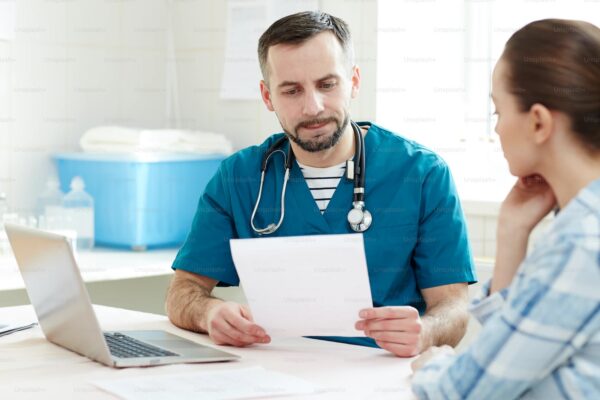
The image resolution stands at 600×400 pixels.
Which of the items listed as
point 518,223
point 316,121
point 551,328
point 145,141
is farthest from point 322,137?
point 145,141

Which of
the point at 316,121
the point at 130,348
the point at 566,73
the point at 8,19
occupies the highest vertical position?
the point at 8,19

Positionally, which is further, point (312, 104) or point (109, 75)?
point (109, 75)

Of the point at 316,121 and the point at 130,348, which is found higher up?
the point at 316,121

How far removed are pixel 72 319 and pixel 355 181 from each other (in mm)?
702

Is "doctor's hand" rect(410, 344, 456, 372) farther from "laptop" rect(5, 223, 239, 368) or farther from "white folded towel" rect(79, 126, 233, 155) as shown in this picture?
"white folded towel" rect(79, 126, 233, 155)

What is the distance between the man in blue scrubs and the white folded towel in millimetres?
968

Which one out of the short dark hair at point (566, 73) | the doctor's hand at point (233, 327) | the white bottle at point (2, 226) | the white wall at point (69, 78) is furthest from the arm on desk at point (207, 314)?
the white wall at point (69, 78)

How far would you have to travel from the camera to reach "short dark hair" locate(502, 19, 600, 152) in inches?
44.6

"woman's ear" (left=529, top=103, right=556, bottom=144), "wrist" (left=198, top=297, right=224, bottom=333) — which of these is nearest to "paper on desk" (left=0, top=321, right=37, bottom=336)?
"wrist" (left=198, top=297, right=224, bottom=333)

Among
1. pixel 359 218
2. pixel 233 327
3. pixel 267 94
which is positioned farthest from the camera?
pixel 267 94

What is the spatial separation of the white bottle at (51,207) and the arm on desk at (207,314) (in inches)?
41.5

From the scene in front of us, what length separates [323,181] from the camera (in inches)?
82.3

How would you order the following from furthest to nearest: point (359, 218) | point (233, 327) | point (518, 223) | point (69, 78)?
point (69, 78), point (359, 218), point (233, 327), point (518, 223)

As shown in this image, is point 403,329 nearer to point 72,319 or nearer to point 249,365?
point 249,365
